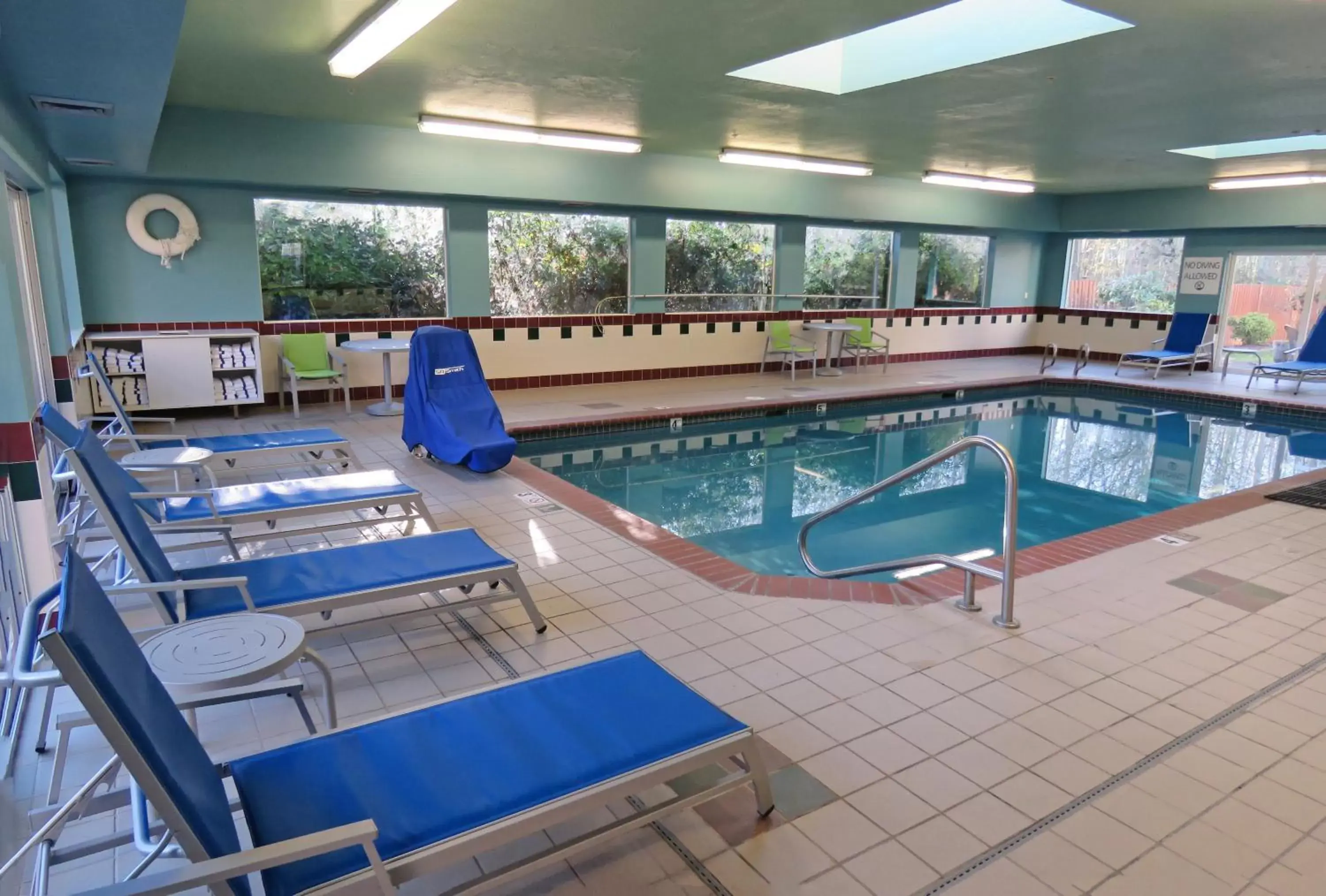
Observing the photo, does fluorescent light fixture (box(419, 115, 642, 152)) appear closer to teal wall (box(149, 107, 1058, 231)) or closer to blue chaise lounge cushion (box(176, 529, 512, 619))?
teal wall (box(149, 107, 1058, 231))

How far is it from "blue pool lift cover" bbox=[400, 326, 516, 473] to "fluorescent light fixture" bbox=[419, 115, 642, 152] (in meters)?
2.11

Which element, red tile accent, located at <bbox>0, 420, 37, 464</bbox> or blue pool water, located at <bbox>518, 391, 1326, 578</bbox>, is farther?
blue pool water, located at <bbox>518, 391, 1326, 578</bbox>

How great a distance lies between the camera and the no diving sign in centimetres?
1157

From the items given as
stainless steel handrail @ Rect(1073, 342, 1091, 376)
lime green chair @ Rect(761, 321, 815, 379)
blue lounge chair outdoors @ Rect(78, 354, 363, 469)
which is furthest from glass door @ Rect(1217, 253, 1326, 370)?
blue lounge chair outdoors @ Rect(78, 354, 363, 469)

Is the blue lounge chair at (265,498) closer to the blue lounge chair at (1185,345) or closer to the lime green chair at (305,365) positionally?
the lime green chair at (305,365)

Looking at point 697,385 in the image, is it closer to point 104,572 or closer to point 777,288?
point 777,288

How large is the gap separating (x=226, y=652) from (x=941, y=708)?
7.28ft

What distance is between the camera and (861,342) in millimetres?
11414

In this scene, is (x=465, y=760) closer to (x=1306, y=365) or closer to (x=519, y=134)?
(x=519, y=134)

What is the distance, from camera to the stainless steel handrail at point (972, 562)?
3182 millimetres

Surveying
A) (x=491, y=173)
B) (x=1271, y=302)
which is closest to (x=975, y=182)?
(x=1271, y=302)

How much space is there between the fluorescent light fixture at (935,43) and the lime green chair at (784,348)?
535 centimetres

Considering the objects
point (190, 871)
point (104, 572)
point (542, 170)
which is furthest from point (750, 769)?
point (542, 170)

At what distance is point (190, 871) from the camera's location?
4.40 feet
